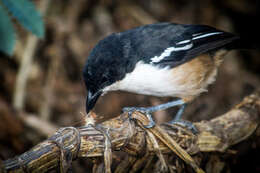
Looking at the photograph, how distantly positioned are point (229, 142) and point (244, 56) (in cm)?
323

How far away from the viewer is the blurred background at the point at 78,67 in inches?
145

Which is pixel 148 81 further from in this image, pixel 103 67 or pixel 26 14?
pixel 26 14

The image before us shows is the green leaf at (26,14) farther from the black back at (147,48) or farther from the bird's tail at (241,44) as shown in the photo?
the bird's tail at (241,44)

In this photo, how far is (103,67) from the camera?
2289mm

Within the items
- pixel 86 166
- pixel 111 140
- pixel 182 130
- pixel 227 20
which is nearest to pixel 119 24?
pixel 227 20

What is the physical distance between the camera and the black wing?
2.48 m

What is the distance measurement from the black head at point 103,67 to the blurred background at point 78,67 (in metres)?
1.41

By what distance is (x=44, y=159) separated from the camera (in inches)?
62.9

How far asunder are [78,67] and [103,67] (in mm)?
2415

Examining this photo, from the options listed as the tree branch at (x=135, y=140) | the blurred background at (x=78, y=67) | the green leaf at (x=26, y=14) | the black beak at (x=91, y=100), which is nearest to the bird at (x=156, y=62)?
the black beak at (x=91, y=100)

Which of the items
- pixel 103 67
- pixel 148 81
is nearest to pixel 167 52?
pixel 148 81

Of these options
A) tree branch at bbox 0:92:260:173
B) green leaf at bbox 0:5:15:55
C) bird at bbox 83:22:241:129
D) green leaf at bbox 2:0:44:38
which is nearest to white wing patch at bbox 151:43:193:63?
bird at bbox 83:22:241:129

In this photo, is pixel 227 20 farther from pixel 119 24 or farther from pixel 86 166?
pixel 86 166

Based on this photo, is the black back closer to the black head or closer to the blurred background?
the black head
